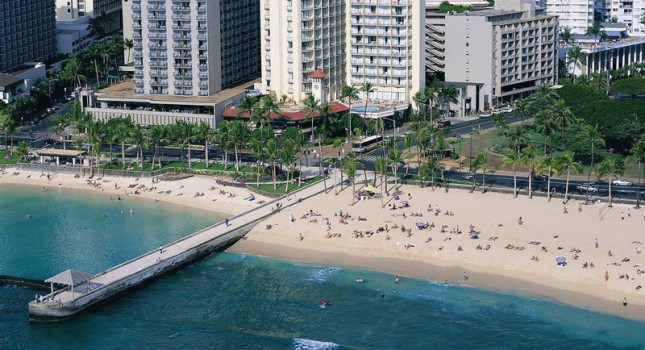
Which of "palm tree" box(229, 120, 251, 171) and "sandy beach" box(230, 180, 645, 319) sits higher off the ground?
"palm tree" box(229, 120, 251, 171)

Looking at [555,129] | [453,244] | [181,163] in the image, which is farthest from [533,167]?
[181,163]

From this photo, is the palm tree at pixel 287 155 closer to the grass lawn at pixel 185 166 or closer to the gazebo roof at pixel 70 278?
the grass lawn at pixel 185 166

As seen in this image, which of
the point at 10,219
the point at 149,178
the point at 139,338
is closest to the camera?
the point at 139,338

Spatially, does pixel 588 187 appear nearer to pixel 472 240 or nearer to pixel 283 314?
pixel 472 240

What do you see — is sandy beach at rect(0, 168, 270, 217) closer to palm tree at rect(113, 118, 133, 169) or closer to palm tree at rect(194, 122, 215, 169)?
palm tree at rect(113, 118, 133, 169)

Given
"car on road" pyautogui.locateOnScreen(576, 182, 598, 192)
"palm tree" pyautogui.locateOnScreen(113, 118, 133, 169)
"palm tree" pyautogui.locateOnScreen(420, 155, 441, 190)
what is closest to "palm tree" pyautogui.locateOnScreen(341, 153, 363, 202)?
"palm tree" pyautogui.locateOnScreen(420, 155, 441, 190)

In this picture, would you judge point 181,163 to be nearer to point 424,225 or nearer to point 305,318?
point 424,225
